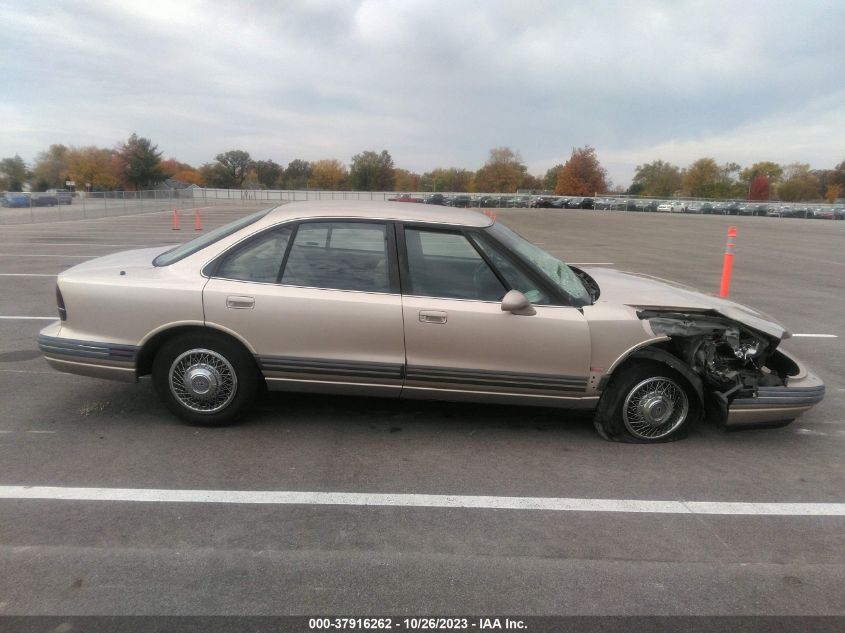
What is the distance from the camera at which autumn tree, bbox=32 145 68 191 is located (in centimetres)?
8462

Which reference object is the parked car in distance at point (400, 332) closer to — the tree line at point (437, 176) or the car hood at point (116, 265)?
the car hood at point (116, 265)

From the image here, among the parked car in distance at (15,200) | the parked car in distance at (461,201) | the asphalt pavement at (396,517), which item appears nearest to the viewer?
the asphalt pavement at (396,517)

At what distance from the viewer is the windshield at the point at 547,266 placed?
3.93m

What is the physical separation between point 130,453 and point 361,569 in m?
1.92

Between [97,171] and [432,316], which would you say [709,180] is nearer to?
[97,171]

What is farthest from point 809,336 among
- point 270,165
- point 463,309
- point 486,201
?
point 270,165

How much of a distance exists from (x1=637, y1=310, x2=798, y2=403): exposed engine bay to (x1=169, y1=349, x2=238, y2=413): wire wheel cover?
286 cm

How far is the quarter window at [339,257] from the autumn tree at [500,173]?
345ft

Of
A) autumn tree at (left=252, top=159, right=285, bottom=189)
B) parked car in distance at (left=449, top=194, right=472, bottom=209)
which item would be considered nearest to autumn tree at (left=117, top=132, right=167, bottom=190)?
autumn tree at (left=252, top=159, right=285, bottom=189)

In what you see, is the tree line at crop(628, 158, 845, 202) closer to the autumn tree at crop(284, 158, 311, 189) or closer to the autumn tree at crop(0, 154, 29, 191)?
the autumn tree at crop(284, 158, 311, 189)

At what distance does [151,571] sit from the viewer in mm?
2557

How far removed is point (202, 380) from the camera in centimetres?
389

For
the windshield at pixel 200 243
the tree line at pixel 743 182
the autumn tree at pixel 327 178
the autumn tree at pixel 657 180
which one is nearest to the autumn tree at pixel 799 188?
the tree line at pixel 743 182

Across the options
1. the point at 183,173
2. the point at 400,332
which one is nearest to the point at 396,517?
the point at 400,332
